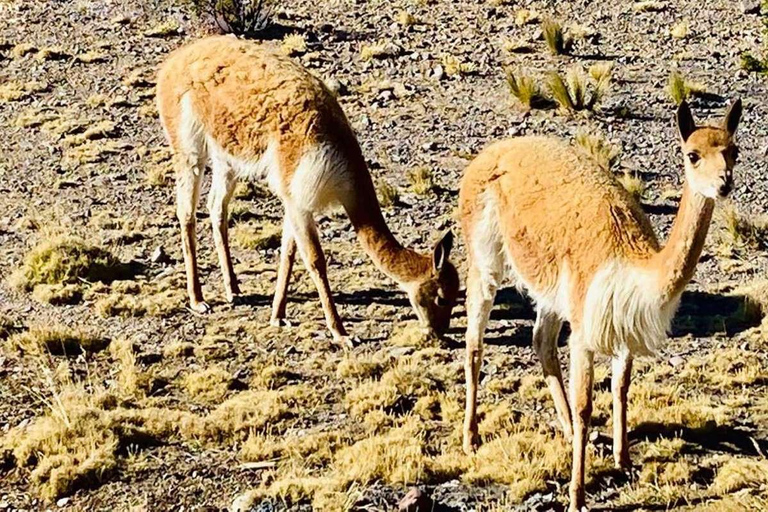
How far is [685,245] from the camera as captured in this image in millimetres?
4707

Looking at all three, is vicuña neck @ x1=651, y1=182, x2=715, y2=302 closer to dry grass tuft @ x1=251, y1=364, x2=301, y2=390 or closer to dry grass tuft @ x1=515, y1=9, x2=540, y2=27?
dry grass tuft @ x1=251, y1=364, x2=301, y2=390

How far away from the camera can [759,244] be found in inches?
376

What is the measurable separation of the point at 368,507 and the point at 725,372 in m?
3.10

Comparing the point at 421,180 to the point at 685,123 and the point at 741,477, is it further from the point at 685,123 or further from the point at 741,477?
the point at 685,123

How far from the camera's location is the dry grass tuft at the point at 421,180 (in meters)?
11.2

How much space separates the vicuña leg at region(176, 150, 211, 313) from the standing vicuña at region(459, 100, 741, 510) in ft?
10.3

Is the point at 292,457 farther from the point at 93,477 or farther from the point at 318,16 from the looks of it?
the point at 318,16

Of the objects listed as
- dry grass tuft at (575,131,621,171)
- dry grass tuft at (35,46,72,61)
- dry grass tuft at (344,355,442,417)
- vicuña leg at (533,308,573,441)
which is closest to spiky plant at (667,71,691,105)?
dry grass tuft at (575,131,621,171)

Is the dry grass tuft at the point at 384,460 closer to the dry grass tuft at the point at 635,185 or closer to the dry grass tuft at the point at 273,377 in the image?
the dry grass tuft at the point at 273,377

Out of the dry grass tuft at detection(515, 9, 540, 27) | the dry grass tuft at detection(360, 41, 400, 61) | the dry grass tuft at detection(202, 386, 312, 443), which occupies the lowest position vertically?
the dry grass tuft at detection(202, 386, 312, 443)

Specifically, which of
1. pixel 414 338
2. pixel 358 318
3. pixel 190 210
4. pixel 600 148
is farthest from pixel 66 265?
pixel 600 148

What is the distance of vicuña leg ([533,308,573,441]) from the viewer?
20.8ft

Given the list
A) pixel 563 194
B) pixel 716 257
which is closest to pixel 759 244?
pixel 716 257

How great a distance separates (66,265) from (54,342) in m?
1.56
